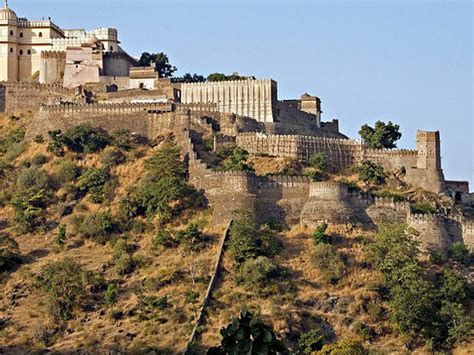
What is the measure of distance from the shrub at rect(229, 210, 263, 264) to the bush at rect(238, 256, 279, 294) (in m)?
0.63

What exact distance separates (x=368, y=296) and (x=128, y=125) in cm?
1949

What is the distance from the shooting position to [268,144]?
75.0 meters

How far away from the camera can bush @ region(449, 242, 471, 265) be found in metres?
66.8

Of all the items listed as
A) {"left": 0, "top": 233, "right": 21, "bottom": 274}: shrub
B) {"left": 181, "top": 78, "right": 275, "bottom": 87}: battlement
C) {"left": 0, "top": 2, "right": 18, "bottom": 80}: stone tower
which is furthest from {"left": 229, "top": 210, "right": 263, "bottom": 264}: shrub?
{"left": 0, "top": 2, "right": 18, "bottom": 80}: stone tower

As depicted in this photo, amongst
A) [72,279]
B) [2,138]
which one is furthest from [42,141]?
[72,279]

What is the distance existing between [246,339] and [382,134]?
147 ft

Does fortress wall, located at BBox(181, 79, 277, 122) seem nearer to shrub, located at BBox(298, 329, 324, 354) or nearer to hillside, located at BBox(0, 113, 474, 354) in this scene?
hillside, located at BBox(0, 113, 474, 354)

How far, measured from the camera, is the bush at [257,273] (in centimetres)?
6306

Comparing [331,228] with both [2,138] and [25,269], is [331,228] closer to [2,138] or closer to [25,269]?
[25,269]

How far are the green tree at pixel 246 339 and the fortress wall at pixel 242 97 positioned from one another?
44.8 metres

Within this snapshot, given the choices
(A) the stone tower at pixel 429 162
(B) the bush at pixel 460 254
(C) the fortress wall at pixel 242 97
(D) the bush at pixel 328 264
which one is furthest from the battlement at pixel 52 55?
(B) the bush at pixel 460 254

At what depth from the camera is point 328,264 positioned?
6500 cm

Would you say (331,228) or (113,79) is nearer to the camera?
(331,228)

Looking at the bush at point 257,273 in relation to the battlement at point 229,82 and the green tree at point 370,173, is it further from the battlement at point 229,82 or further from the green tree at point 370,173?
the battlement at point 229,82
